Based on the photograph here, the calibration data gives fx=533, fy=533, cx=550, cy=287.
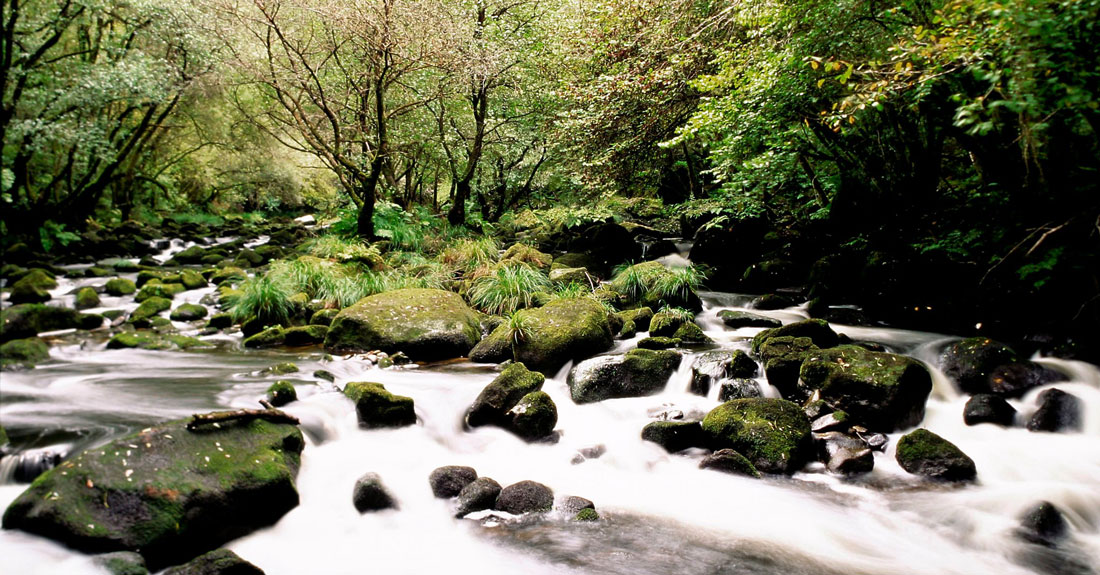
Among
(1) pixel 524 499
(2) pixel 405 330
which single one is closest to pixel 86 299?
(2) pixel 405 330

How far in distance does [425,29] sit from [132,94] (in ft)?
24.0

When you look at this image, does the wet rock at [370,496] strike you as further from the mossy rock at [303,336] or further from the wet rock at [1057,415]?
the wet rock at [1057,415]

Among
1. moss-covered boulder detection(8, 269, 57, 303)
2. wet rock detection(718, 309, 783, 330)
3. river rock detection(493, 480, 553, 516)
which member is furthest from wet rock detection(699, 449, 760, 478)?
moss-covered boulder detection(8, 269, 57, 303)

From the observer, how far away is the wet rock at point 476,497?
3949 mm

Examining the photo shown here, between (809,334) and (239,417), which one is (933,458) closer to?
A: (809,334)

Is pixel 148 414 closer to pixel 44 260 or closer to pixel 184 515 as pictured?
pixel 184 515

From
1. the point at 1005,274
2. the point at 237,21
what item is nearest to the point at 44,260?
the point at 237,21

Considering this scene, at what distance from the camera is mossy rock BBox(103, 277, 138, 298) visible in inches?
396

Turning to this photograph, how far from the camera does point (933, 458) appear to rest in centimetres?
439

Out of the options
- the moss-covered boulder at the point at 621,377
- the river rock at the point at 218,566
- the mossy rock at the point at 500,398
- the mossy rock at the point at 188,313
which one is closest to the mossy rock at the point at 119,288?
the mossy rock at the point at 188,313

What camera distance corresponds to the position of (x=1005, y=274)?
689 centimetres

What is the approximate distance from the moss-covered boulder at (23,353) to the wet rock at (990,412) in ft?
32.5

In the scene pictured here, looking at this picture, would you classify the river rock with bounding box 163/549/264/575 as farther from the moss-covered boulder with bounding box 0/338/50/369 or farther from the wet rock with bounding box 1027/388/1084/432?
the wet rock with bounding box 1027/388/1084/432

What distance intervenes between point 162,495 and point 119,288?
9.27m
